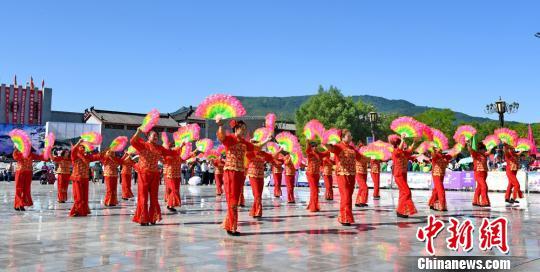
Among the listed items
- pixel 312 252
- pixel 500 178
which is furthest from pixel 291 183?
pixel 500 178

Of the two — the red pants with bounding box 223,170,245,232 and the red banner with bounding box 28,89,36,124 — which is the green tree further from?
the red pants with bounding box 223,170,245,232

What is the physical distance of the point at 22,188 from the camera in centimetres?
1349

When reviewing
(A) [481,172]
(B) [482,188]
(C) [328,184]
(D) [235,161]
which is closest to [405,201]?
(B) [482,188]

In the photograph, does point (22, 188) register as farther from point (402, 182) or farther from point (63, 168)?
point (402, 182)

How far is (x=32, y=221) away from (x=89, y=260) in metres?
5.35

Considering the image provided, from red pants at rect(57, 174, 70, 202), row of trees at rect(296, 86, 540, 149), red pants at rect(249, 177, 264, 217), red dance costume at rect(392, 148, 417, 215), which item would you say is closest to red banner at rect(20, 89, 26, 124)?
row of trees at rect(296, 86, 540, 149)

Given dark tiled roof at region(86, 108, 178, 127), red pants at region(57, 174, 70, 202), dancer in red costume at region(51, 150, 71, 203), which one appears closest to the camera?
dancer in red costume at region(51, 150, 71, 203)

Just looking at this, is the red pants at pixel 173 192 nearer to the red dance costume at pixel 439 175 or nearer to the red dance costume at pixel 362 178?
the red dance costume at pixel 362 178

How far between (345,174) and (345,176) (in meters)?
0.04

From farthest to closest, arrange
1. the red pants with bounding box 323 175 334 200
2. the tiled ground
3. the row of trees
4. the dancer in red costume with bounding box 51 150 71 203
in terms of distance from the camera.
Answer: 1. the row of trees
2. the red pants with bounding box 323 175 334 200
3. the dancer in red costume with bounding box 51 150 71 203
4. the tiled ground

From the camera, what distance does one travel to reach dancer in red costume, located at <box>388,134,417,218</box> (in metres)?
11.5

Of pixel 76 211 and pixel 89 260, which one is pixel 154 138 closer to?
pixel 76 211

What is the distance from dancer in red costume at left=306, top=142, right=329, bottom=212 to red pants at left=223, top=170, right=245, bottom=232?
4.02 m

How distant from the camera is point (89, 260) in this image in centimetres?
616
